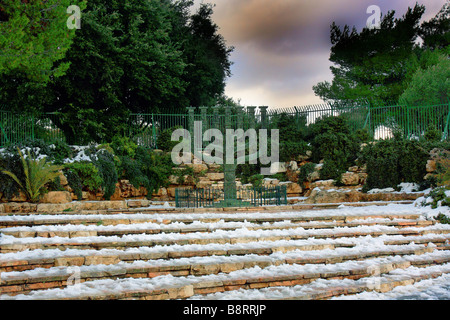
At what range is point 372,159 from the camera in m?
14.8

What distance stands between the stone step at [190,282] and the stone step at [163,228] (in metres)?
1.86

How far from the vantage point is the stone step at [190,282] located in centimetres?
480

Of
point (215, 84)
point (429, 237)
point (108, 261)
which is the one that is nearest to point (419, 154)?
point (429, 237)

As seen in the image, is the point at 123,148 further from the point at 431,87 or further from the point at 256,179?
the point at 431,87

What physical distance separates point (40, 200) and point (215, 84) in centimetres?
1682

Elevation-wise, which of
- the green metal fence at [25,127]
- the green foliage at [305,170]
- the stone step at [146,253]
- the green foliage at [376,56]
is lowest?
the stone step at [146,253]

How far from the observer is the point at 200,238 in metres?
6.98

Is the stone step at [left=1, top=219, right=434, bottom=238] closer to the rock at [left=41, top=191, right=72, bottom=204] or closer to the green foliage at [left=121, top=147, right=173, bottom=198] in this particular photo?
the rock at [left=41, top=191, right=72, bottom=204]

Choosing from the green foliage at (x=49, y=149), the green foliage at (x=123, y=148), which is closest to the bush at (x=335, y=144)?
the green foliage at (x=123, y=148)

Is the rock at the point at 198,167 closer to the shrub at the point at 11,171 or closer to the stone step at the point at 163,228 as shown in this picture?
the shrub at the point at 11,171

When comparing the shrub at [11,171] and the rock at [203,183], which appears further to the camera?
the rock at [203,183]

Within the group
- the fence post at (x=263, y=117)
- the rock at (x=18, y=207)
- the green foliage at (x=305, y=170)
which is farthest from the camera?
the fence post at (x=263, y=117)

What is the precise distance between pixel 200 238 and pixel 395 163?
9.35 metres
